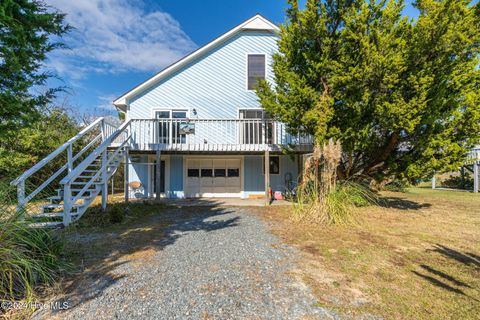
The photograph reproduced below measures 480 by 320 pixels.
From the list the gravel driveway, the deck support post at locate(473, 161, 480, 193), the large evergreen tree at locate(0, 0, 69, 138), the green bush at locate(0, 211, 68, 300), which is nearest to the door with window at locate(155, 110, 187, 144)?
the large evergreen tree at locate(0, 0, 69, 138)

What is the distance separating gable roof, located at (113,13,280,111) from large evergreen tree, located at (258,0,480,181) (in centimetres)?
375

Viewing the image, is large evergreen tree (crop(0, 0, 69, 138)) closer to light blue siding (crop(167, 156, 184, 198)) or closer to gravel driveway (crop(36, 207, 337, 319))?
gravel driveway (crop(36, 207, 337, 319))

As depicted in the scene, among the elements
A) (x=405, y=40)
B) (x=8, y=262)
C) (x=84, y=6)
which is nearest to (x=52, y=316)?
(x=8, y=262)

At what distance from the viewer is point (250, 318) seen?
2.51m

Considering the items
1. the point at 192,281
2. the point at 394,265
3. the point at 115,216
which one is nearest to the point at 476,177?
the point at 394,265

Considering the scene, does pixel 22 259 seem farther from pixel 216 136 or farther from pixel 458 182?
pixel 458 182

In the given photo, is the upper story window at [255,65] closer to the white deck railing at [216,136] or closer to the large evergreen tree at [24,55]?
the white deck railing at [216,136]

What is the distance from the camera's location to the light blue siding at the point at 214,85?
39.4ft

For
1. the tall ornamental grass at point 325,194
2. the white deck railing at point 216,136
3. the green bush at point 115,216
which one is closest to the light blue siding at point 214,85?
the white deck railing at point 216,136

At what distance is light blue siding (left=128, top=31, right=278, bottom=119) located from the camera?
39.4ft

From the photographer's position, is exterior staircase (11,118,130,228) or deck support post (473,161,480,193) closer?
exterior staircase (11,118,130,228)

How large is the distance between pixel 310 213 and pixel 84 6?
10385 mm

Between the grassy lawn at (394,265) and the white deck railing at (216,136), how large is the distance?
3888mm

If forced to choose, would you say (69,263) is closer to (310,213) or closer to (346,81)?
(310,213)
